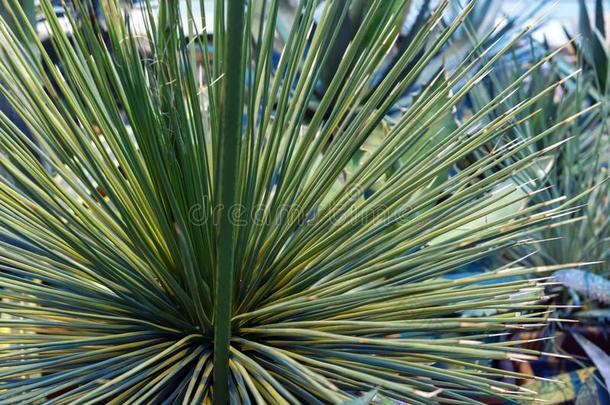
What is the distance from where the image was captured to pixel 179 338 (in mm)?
933

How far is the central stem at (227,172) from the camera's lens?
27.0 inches

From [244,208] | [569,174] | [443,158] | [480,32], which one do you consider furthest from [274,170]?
[480,32]

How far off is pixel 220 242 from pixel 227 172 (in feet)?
0.26

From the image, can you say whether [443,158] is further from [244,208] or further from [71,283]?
[71,283]

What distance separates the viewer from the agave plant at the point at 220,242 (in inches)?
32.6

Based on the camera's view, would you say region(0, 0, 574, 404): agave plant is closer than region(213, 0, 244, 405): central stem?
No

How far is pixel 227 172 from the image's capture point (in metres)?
0.74

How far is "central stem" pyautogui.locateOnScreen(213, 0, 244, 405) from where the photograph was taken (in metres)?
0.69

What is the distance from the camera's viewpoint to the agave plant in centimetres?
83

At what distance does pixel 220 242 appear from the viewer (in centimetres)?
76

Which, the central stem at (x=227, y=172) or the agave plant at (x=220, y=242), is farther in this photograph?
the agave plant at (x=220, y=242)

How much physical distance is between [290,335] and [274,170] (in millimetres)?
244

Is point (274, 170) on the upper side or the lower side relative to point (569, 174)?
lower

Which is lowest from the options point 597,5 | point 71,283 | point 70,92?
point 71,283
